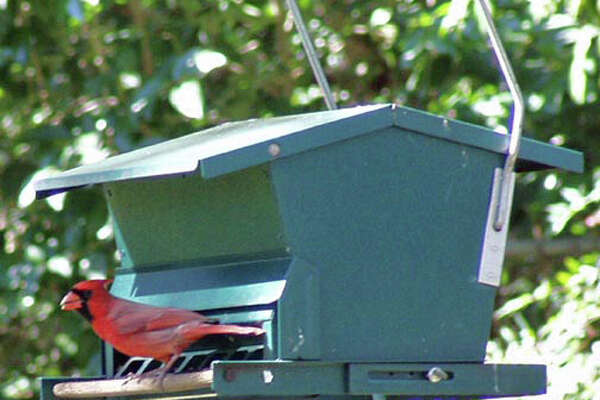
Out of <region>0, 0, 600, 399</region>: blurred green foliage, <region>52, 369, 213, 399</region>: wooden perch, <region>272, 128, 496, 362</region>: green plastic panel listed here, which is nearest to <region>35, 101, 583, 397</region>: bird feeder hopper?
<region>272, 128, 496, 362</region>: green plastic panel

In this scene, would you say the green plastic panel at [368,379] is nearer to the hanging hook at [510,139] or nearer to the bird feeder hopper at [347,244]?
the bird feeder hopper at [347,244]

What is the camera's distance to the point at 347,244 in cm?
281

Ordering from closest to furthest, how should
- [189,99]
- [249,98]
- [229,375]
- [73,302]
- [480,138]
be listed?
[229,375], [480,138], [73,302], [189,99], [249,98]

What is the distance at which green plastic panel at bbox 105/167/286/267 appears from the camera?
283 centimetres

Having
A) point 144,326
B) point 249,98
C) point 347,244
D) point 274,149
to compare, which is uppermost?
point 249,98

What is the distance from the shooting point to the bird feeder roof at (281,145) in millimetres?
2670

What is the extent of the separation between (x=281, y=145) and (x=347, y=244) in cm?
25

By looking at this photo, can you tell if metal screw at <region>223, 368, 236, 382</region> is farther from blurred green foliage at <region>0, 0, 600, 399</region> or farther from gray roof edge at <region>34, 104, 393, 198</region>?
blurred green foliage at <region>0, 0, 600, 399</region>

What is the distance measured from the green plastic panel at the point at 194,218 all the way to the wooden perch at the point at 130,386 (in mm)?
331

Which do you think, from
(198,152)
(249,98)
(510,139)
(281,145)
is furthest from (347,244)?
(249,98)

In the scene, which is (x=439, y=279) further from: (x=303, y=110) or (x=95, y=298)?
(x=303, y=110)

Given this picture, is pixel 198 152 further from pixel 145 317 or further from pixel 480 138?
pixel 480 138

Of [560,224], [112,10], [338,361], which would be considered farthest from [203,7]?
[338,361]

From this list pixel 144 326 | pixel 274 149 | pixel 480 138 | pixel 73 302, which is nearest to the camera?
pixel 274 149
